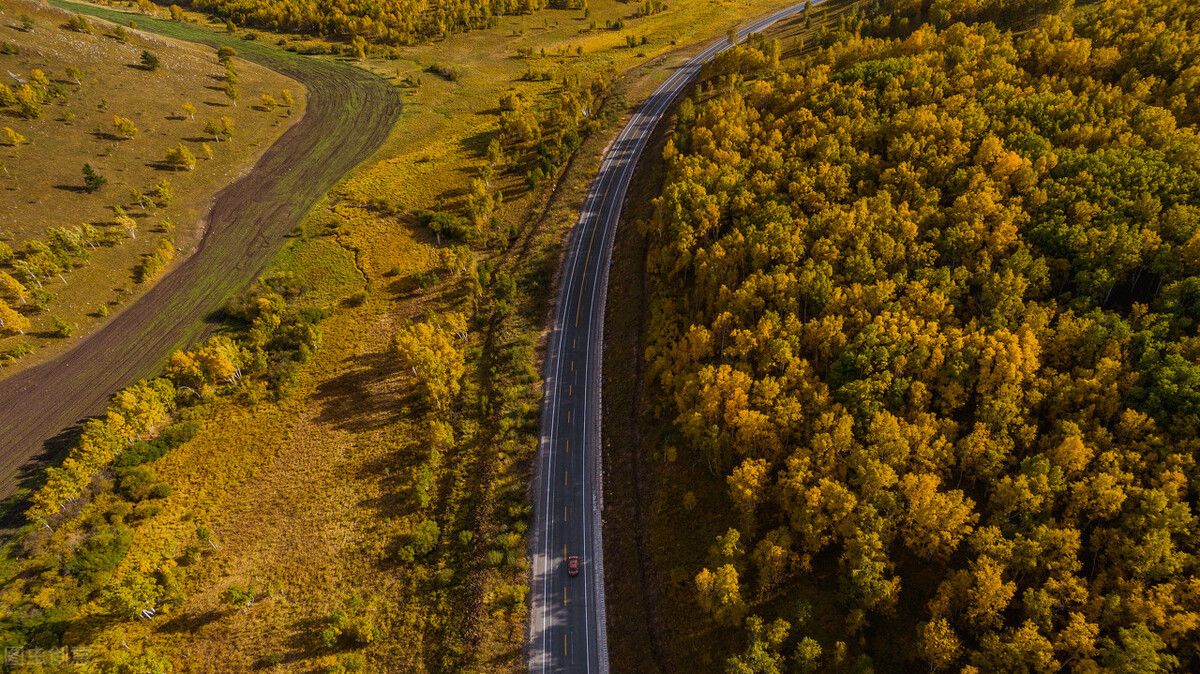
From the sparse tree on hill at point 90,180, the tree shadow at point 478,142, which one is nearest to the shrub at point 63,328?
the sparse tree on hill at point 90,180

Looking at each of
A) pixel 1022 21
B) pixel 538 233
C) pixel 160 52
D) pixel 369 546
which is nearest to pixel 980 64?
pixel 1022 21

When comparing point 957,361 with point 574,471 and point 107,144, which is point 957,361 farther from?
point 107,144

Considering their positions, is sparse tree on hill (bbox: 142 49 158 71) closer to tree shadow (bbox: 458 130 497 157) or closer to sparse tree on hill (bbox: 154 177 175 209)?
sparse tree on hill (bbox: 154 177 175 209)

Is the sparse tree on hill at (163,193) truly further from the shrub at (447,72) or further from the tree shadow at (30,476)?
the shrub at (447,72)

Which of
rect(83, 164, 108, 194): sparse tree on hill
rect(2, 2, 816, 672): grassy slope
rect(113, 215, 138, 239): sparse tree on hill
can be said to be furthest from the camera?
rect(83, 164, 108, 194): sparse tree on hill

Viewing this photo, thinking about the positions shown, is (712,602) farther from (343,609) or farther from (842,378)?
(343,609)

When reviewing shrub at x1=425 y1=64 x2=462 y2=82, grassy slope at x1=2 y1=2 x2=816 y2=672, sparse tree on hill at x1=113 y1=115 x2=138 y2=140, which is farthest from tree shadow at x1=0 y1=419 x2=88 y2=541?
shrub at x1=425 y1=64 x2=462 y2=82
